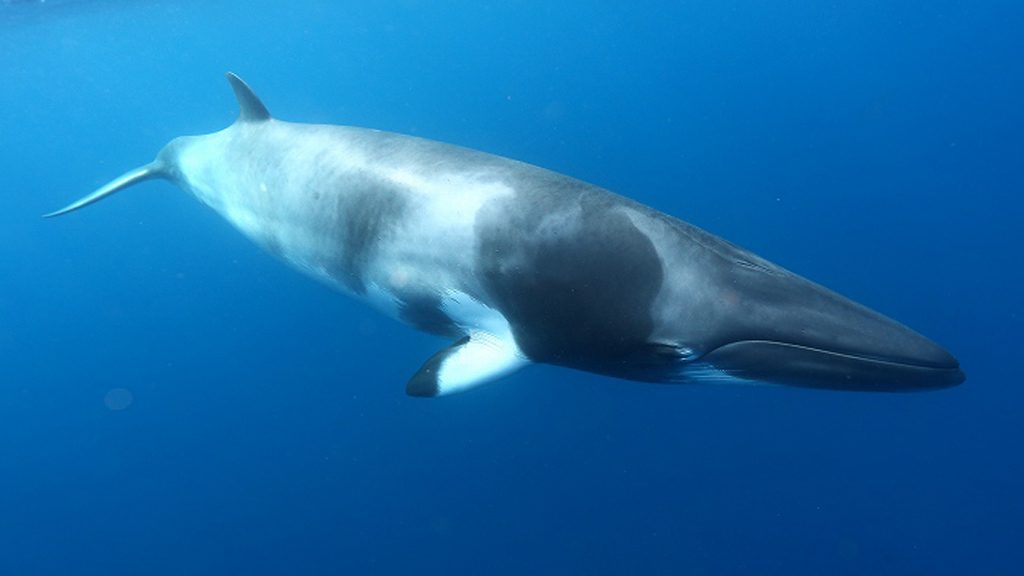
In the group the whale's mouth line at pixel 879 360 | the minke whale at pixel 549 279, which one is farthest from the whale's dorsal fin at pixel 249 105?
the whale's mouth line at pixel 879 360

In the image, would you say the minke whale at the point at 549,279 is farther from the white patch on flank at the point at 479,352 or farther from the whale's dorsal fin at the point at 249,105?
the whale's dorsal fin at the point at 249,105

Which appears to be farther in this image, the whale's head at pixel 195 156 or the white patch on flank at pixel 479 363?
the whale's head at pixel 195 156

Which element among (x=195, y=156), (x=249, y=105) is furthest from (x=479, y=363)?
(x=195, y=156)

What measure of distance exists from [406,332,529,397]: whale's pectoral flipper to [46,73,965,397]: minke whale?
15 millimetres

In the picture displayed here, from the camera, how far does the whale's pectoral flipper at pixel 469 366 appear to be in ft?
23.8

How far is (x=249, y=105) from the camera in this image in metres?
10.6

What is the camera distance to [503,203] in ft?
22.4

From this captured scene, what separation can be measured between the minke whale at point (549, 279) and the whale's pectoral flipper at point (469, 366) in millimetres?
15

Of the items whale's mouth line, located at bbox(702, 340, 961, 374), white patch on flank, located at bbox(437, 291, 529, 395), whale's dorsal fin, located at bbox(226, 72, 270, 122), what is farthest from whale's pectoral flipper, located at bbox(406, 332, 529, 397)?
whale's dorsal fin, located at bbox(226, 72, 270, 122)

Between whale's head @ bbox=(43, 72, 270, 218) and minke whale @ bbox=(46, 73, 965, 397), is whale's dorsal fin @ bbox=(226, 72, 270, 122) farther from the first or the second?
minke whale @ bbox=(46, 73, 965, 397)

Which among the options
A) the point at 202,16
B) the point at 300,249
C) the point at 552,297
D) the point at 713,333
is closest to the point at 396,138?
the point at 300,249

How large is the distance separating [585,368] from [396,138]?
3792mm

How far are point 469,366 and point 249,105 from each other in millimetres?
6057

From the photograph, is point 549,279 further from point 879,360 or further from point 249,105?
point 249,105
